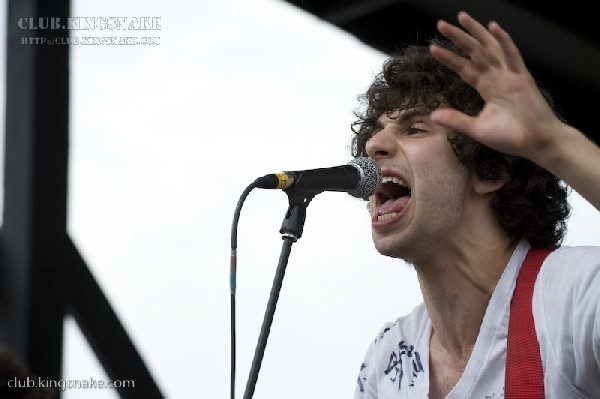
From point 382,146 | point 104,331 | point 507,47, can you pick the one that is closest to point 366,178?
point 382,146

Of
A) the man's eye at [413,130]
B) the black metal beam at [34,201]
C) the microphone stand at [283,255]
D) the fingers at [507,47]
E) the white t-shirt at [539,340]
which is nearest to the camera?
the fingers at [507,47]

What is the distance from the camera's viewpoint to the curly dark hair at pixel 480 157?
2365 millimetres

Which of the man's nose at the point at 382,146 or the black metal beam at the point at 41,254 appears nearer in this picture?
the man's nose at the point at 382,146

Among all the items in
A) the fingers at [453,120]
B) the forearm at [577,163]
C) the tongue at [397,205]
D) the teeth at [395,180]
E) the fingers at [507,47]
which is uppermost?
the fingers at [507,47]

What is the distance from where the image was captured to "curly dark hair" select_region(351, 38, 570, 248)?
2.37m

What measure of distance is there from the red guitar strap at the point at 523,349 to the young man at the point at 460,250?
2cm

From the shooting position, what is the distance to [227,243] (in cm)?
298

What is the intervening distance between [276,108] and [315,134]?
14cm

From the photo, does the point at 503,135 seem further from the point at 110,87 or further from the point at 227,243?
the point at 110,87

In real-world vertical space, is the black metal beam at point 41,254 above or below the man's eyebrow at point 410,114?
below

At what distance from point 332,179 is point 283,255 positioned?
18cm

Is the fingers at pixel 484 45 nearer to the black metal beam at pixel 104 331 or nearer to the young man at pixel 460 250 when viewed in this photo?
the young man at pixel 460 250

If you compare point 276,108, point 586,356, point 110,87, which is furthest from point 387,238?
point 110,87

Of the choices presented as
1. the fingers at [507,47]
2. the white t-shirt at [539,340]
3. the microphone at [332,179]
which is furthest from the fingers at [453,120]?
the white t-shirt at [539,340]
